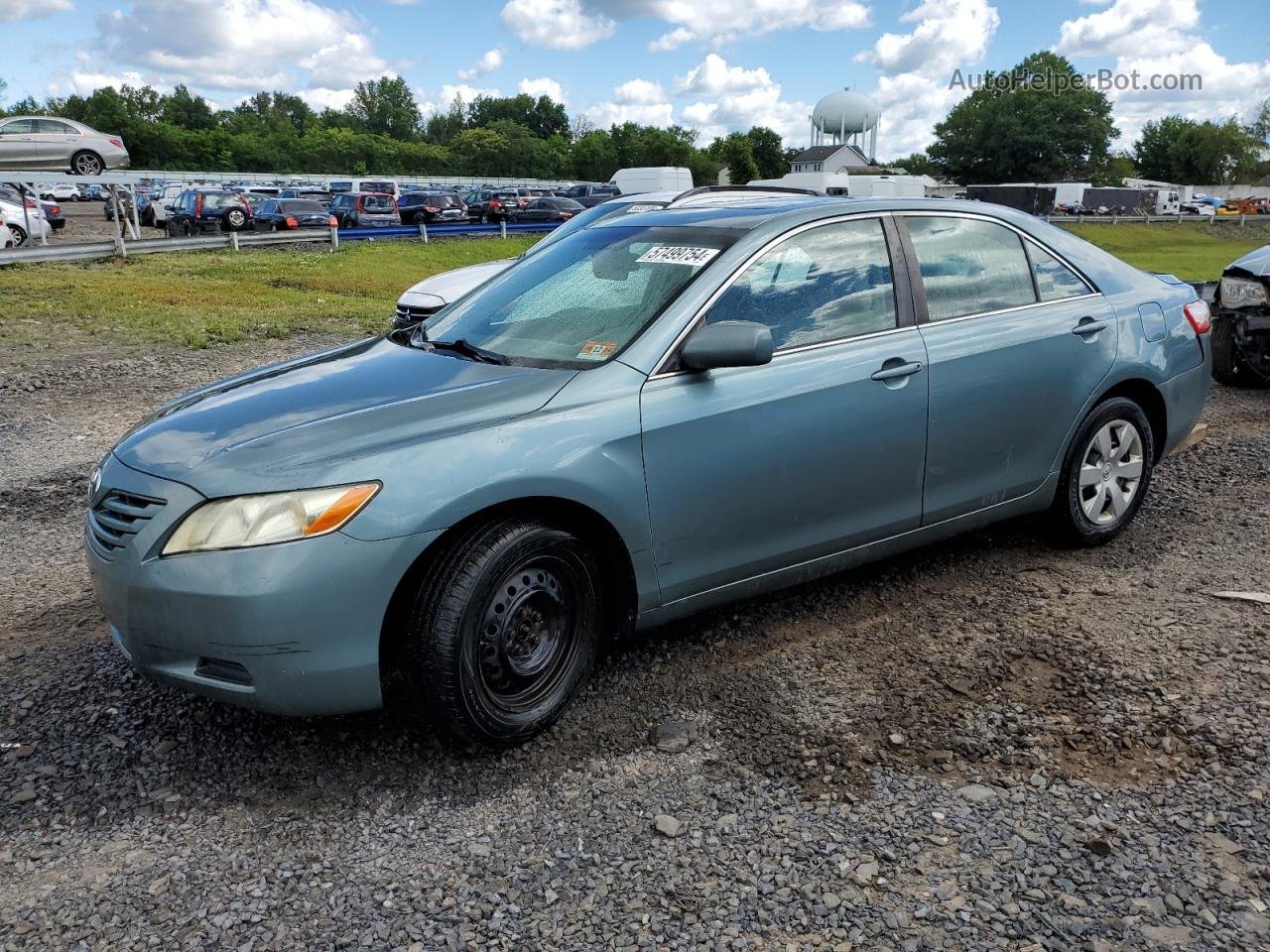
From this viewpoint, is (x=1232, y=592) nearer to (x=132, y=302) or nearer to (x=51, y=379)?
(x=51, y=379)

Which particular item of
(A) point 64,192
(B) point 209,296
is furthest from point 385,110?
(B) point 209,296

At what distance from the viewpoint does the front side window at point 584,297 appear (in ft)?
11.8

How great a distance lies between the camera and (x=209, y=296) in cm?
1612

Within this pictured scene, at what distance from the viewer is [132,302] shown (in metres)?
14.7

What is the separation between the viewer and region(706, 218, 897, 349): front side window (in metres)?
3.71

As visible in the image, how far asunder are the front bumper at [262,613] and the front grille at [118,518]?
0.9 inches

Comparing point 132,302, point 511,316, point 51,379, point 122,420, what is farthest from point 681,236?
point 132,302

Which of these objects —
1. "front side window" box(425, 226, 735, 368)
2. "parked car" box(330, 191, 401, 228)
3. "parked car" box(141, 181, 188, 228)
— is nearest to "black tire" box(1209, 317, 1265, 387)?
"front side window" box(425, 226, 735, 368)

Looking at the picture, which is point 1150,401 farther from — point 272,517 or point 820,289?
point 272,517

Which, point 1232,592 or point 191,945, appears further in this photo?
point 1232,592

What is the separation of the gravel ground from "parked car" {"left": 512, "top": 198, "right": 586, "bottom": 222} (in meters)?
34.1

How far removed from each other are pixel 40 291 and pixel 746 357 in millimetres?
15215

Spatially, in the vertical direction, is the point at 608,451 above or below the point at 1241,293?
above

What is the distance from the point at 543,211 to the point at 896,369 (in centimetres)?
3481
